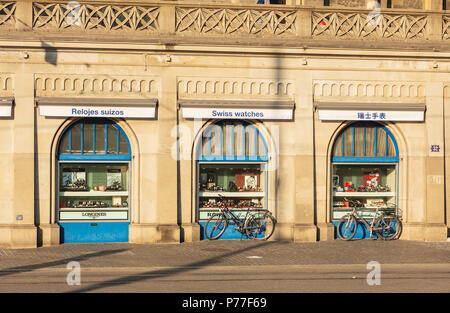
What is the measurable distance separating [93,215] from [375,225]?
7663 millimetres

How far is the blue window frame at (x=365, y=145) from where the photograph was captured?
18.8m

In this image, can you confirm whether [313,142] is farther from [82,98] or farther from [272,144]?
[82,98]

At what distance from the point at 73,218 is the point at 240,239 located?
4482mm

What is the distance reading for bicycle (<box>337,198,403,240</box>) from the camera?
60.6 feet

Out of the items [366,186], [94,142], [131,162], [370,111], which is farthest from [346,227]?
[94,142]

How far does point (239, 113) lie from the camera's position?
17781 millimetres

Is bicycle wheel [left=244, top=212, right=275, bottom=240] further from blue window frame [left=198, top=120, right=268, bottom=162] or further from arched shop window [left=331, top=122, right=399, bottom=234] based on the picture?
arched shop window [left=331, top=122, right=399, bottom=234]

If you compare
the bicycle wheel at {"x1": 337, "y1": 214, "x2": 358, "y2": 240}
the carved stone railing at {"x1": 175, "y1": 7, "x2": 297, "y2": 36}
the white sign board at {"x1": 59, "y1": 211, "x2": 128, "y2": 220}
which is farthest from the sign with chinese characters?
the white sign board at {"x1": 59, "y1": 211, "x2": 128, "y2": 220}

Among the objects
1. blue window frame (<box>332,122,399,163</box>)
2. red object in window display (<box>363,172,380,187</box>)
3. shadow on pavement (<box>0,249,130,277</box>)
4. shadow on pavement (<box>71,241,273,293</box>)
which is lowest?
shadow on pavement (<box>71,241,273,293</box>)

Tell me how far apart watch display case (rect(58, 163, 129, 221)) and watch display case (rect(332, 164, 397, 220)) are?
5.86 meters

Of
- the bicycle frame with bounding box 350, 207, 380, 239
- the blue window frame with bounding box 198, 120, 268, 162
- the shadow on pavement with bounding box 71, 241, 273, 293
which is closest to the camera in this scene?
the shadow on pavement with bounding box 71, 241, 273, 293

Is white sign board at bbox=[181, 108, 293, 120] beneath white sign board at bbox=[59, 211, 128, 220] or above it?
above

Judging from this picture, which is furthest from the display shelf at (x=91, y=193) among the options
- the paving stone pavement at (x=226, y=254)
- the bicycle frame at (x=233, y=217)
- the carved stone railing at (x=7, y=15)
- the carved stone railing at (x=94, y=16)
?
the carved stone railing at (x=7, y=15)

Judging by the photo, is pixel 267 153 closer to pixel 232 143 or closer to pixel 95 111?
pixel 232 143
